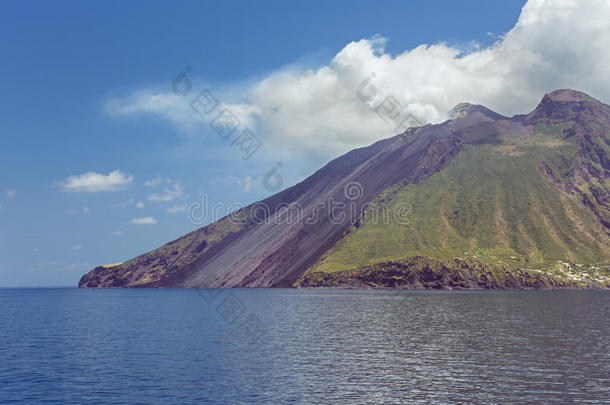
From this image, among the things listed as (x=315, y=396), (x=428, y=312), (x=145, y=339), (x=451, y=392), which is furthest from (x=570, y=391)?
(x=428, y=312)

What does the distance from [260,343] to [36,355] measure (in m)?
31.5

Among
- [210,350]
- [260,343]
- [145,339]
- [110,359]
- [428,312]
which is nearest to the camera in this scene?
[110,359]

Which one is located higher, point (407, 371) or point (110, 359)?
point (110, 359)

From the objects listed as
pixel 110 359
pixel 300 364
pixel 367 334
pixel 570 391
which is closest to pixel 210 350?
pixel 110 359

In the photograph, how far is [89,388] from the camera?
47.9m

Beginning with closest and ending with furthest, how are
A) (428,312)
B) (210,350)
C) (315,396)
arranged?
(315,396) < (210,350) < (428,312)

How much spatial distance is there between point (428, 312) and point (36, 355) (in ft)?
299

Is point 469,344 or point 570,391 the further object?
point 469,344

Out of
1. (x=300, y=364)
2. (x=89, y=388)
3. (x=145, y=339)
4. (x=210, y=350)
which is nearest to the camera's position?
(x=89, y=388)

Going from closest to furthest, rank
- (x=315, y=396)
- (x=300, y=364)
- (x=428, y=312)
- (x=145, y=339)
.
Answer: (x=315, y=396), (x=300, y=364), (x=145, y=339), (x=428, y=312)

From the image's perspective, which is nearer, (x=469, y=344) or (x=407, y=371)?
(x=407, y=371)

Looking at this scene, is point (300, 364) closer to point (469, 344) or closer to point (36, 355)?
point (469, 344)

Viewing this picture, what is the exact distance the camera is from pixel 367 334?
83750mm

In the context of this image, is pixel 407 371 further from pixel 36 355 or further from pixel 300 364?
pixel 36 355
